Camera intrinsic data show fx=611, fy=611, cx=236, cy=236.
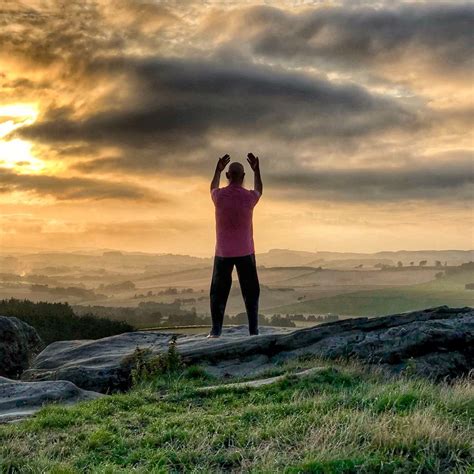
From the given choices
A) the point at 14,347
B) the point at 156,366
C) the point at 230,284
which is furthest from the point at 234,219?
the point at 14,347

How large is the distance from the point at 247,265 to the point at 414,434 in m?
8.13

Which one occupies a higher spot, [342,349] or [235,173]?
[235,173]

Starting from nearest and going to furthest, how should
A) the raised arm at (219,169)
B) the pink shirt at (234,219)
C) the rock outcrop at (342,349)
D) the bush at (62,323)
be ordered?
the rock outcrop at (342,349)
the pink shirt at (234,219)
the raised arm at (219,169)
the bush at (62,323)

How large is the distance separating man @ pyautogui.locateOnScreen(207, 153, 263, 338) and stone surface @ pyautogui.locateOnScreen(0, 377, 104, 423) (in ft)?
13.4

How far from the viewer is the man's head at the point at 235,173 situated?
47.2ft

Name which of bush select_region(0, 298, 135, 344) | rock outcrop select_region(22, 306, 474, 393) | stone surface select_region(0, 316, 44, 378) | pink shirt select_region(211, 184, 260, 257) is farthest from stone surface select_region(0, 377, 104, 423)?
bush select_region(0, 298, 135, 344)

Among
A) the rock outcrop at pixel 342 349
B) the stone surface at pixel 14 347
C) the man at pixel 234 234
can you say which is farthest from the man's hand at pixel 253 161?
the stone surface at pixel 14 347

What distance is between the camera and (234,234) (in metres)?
14.7

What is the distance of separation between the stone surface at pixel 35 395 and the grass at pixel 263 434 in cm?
192

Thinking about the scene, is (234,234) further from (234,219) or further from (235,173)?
(235,173)

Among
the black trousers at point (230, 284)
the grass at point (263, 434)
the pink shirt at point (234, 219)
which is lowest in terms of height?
the grass at point (263, 434)

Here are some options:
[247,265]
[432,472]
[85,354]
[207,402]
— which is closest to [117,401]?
[207,402]

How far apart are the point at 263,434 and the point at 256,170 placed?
8163mm

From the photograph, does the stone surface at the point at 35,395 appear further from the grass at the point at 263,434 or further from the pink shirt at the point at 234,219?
the pink shirt at the point at 234,219
